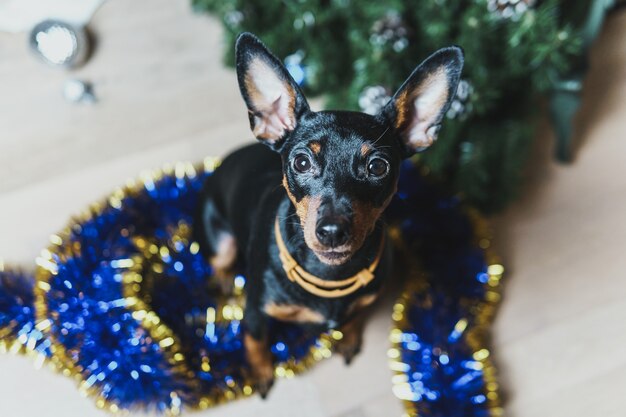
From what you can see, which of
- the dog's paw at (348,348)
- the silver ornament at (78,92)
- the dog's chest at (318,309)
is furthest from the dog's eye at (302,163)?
the silver ornament at (78,92)

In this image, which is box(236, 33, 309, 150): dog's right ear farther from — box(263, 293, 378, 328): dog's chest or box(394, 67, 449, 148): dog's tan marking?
box(263, 293, 378, 328): dog's chest

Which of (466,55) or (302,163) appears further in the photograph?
(466,55)

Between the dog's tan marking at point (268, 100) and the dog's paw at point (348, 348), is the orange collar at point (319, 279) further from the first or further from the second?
the dog's paw at point (348, 348)

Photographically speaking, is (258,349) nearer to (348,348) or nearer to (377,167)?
(348,348)

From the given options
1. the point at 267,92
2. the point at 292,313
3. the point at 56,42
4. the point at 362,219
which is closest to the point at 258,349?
the point at 292,313

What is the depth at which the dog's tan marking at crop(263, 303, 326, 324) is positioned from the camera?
1.49 meters

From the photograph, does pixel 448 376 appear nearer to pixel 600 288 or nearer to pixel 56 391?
pixel 600 288

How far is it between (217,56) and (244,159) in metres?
0.79

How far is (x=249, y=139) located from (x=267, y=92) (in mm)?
894

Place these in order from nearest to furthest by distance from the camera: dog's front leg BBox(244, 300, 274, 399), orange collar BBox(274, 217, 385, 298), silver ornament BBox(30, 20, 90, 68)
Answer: orange collar BBox(274, 217, 385, 298)
dog's front leg BBox(244, 300, 274, 399)
silver ornament BBox(30, 20, 90, 68)

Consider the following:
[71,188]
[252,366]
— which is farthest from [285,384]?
[71,188]

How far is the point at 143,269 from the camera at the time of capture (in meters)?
1.81

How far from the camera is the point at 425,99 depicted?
127 cm

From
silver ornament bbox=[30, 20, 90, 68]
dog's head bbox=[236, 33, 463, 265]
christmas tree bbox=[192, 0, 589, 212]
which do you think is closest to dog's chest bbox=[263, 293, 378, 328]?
dog's head bbox=[236, 33, 463, 265]
